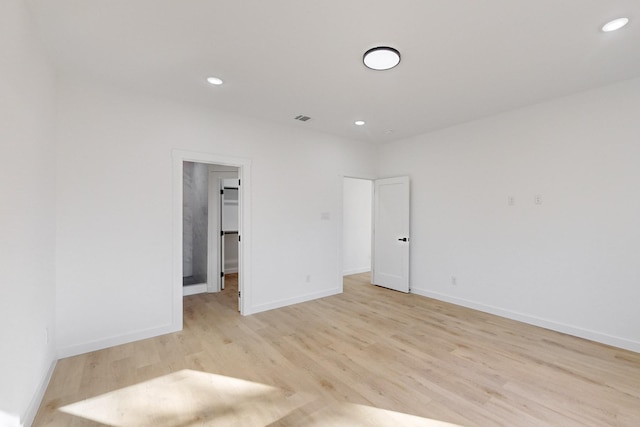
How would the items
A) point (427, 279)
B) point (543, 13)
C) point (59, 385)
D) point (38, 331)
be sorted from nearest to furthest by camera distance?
point (543, 13), point (38, 331), point (59, 385), point (427, 279)

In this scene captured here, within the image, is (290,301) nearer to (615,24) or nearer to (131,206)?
(131,206)

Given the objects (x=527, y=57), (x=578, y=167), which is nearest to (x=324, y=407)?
(x=527, y=57)

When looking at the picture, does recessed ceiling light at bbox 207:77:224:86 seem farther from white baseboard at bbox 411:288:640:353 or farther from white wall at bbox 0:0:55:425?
white baseboard at bbox 411:288:640:353

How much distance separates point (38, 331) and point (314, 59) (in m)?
3.14

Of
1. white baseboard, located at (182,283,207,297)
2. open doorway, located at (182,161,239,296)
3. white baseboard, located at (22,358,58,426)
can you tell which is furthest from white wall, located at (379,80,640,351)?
white baseboard, located at (22,358,58,426)

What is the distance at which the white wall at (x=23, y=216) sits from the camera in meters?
1.55

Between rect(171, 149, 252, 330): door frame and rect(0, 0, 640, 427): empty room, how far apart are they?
0.03 m

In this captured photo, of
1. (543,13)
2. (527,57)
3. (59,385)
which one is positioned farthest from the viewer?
(527,57)

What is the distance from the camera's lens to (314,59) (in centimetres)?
260

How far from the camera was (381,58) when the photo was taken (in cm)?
253

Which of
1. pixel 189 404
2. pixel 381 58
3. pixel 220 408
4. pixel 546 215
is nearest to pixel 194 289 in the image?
pixel 189 404

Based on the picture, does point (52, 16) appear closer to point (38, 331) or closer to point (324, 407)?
point (38, 331)

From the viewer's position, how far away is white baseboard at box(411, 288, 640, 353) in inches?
119

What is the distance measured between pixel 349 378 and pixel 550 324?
9.15 feet
